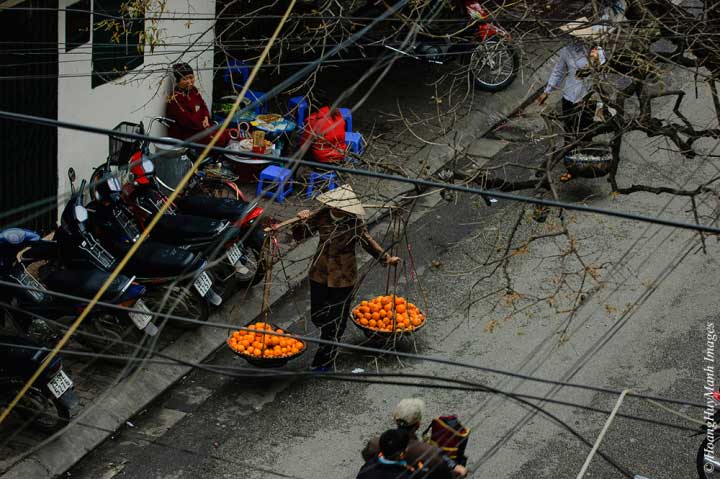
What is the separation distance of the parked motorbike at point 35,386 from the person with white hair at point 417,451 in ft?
8.56

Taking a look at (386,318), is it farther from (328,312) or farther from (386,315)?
(328,312)

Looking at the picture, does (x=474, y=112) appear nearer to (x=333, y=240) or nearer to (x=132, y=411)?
(x=333, y=240)

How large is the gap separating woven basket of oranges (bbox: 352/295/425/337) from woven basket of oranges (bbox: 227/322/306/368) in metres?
0.62

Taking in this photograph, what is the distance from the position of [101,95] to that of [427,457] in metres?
6.39

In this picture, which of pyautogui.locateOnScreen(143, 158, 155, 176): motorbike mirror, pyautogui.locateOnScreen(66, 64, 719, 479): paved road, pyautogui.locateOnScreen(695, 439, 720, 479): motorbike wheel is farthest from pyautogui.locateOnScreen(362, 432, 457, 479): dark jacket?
pyautogui.locateOnScreen(143, 158, 155, 176): motorbike mirror

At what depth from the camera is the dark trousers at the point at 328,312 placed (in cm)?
921

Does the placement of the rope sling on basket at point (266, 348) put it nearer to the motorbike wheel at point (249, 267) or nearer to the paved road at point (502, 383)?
the paved road at point (502, 383)

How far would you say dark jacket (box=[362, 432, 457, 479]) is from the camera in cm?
658

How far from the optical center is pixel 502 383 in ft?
30.6

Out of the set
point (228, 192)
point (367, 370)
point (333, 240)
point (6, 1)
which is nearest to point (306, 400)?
point (367, 370)

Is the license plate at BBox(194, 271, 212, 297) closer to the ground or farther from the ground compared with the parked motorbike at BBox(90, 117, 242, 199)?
closer to the ground

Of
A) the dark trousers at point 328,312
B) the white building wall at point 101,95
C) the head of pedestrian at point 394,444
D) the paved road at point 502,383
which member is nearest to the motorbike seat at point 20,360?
the paved road at point 502,383

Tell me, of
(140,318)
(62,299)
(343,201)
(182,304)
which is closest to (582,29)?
(343,201)

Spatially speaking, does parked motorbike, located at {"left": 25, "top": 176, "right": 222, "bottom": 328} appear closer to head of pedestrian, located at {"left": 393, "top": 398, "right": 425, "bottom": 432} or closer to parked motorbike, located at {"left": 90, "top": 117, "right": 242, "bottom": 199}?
parked motorbike, located at {"left": 90, "top": 117, "right": 242, "bottom": 199}
